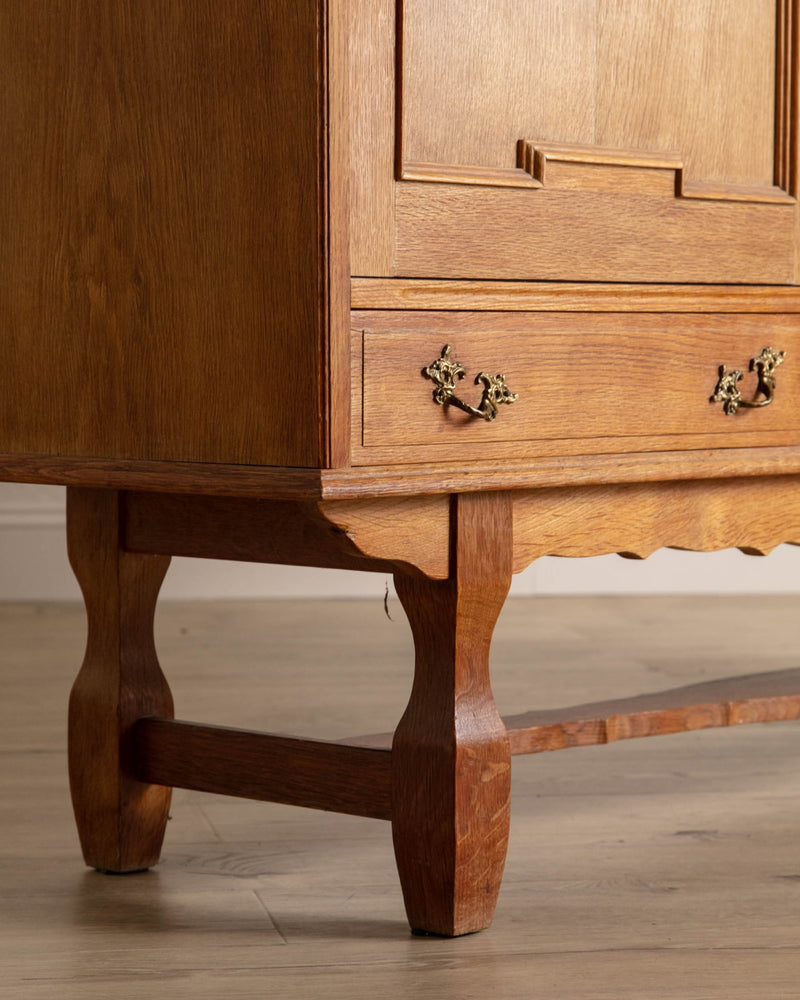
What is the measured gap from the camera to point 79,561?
71.0 inches

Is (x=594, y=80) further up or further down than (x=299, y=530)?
further up

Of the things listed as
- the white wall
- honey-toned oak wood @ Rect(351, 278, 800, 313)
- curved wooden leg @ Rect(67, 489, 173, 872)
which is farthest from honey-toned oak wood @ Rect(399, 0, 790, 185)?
the white wall

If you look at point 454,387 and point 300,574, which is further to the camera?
point 300,574

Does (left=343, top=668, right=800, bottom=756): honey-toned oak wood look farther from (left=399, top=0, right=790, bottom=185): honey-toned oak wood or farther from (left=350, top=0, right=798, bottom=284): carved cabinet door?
(left=399, top=0, right=790, bottom=185): honey-toned oak wood

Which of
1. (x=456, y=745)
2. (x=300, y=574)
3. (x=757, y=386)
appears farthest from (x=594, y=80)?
(x=300, y=574)

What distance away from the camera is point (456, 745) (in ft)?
5.01

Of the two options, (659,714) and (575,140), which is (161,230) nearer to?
(575,140)

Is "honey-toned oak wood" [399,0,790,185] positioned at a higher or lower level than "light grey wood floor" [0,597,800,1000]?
higher

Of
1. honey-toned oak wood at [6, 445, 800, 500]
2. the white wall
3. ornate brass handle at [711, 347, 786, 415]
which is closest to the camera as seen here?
honey-toned oak wood at [6, 445, 800, 500]

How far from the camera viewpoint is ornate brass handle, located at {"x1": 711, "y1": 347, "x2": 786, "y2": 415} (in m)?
1.73

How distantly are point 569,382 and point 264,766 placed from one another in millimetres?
479

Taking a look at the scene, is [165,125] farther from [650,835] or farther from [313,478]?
[650,835]

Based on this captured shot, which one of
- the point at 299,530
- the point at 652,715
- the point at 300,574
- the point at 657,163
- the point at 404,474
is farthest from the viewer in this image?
the point at 300,574

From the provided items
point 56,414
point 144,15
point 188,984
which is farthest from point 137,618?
point 144,15
